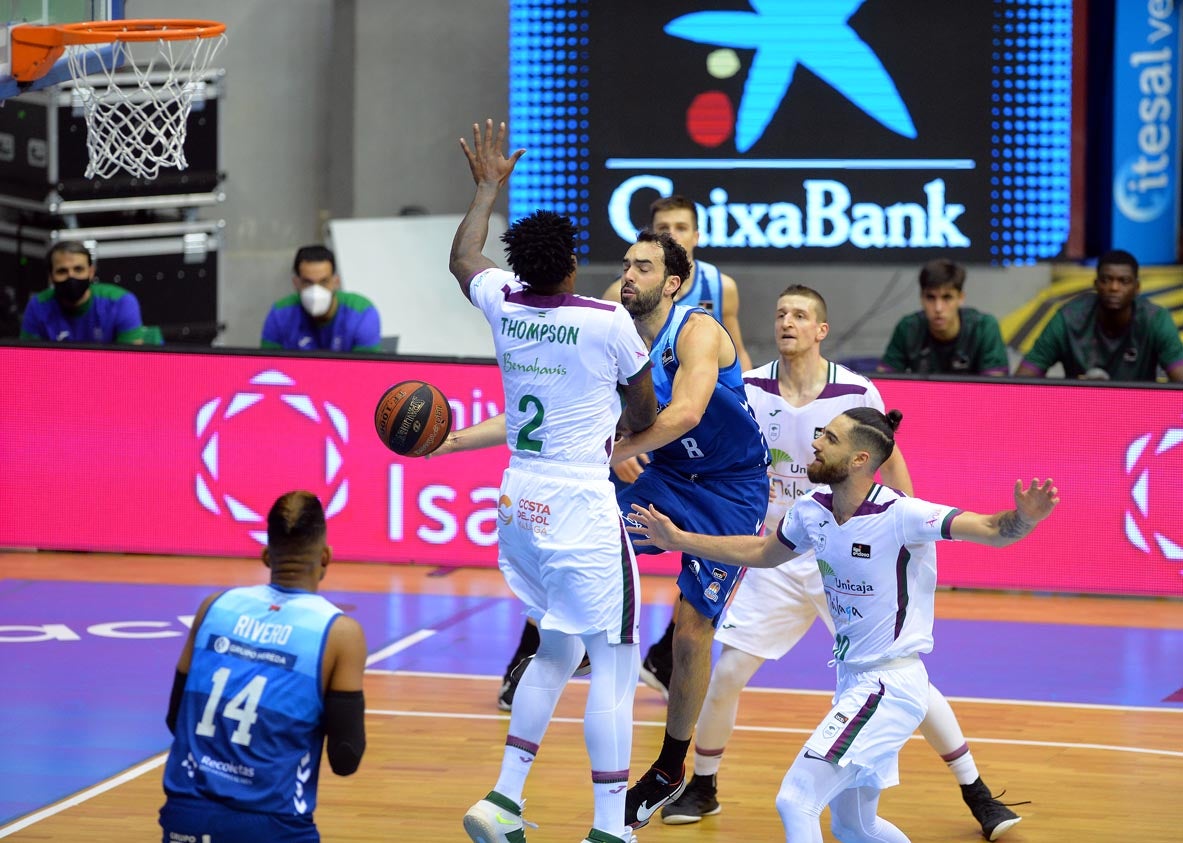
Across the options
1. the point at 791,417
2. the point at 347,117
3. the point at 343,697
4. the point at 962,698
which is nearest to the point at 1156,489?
the point at 962,698

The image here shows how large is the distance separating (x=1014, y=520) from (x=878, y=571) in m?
0.56

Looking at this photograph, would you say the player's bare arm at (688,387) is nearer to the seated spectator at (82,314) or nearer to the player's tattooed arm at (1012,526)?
the player's tattooed arm at (1012,526)

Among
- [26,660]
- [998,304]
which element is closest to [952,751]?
[26,660]

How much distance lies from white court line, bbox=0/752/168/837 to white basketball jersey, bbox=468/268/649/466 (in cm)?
229

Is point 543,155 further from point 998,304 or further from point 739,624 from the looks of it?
point 739,624

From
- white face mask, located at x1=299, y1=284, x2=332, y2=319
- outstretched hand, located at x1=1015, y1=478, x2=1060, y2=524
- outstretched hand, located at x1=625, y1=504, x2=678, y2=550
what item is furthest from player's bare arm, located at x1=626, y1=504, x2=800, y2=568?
white face mask, located at x1=299, y1=284, x2=332, y2=319

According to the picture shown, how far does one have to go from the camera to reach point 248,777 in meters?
3.95

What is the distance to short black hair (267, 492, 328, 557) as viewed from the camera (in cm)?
407

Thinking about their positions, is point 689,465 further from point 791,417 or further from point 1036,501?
point 1036,501

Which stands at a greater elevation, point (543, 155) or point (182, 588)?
point (543, 155)

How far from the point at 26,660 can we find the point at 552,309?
15.0ft

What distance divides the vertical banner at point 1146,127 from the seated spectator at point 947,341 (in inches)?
177

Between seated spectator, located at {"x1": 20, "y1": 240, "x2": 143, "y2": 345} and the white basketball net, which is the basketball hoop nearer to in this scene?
the white basketball net

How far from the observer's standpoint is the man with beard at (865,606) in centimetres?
491
